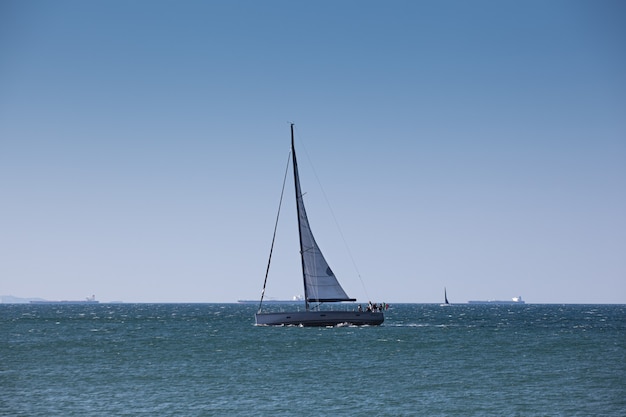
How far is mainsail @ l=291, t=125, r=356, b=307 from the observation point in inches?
3275

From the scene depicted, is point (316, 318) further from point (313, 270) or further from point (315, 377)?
point (315, 377)

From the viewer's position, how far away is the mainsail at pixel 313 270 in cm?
8319

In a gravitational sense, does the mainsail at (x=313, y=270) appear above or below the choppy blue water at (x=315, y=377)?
above

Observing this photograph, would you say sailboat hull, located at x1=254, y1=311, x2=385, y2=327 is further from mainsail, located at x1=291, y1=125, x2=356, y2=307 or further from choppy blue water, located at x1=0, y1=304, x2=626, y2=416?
choppy blue water, located at x1=0, y1=304, x2=626, y2=416

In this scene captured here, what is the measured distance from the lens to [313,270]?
83.3 m

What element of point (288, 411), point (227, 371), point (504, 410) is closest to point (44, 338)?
point (227, 371)

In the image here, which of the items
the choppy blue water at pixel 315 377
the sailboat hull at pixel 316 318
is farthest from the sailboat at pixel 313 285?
the choppy blue water at pixel 315 377

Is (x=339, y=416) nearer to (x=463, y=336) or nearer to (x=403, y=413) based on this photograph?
(x=403, y=413)

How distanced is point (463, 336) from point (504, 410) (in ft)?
Answer: 155

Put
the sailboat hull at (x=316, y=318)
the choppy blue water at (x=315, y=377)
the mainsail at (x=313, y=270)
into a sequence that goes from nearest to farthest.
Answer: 1. the choppy blue water at (x=315, y=377)
2. the sailboat hull at (x=316, y=318)
3. the mainsail at (x=313, y=270)

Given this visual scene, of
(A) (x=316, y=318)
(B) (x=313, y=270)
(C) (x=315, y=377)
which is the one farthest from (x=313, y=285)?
(C) (x=315, y=377)

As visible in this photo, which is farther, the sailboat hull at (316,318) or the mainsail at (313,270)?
the mainsail at (313,270)

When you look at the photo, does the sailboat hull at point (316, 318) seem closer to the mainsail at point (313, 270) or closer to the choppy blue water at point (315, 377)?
the mainsail at point (313, 270)

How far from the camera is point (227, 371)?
49562mm
